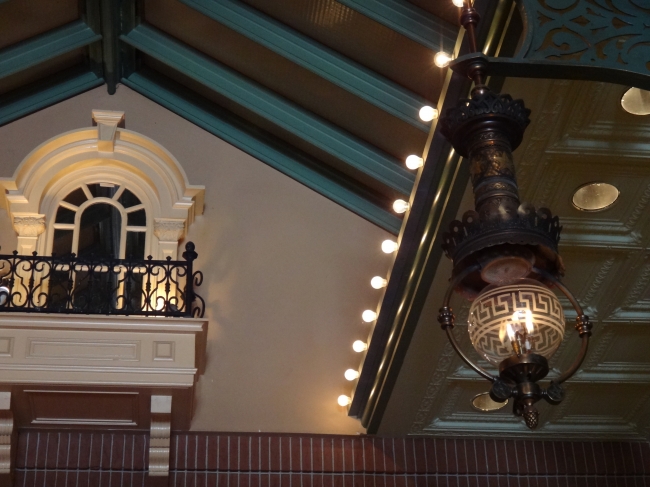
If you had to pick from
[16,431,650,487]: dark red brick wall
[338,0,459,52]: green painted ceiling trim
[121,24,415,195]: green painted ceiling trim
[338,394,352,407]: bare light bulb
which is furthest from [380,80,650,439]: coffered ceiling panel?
[121,24,415,195]: green painted ceiling trim

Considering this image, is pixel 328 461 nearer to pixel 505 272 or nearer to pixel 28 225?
pixel 28 225

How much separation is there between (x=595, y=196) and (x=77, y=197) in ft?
15.1

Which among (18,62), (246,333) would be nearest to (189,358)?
(246,333)

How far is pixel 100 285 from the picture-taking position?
269 inches

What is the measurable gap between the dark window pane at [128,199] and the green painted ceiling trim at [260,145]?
3.02ft

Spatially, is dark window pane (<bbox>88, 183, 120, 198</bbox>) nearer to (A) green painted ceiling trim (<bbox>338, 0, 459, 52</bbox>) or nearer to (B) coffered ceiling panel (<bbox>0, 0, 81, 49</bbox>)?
(B) coffered ceiling panel (<bbox>0, 0, 81, 49</bbox>)

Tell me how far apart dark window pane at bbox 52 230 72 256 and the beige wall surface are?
1.16 feet

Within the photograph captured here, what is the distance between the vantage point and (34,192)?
722 cm

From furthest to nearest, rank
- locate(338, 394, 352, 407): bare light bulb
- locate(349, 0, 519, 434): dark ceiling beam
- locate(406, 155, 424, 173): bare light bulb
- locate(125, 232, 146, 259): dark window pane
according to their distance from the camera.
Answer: locate(125, 232, 146, 259): dark window pane, locate(338, 394, 352, 407): bare light bulb, locate(406, 155, 424, 173): bare light bulb, locate(349, 0, 519, 434): dark ceiling beam

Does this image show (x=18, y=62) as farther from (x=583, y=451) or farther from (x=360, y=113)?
(x=583, y=451)

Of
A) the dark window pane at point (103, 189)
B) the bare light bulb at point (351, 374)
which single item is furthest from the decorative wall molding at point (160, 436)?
the dark window pane at point (103, 189)

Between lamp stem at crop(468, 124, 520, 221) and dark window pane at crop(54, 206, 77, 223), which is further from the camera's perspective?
dark window pane at crop(54, 206, 77, 223)

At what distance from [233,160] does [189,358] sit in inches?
90.1

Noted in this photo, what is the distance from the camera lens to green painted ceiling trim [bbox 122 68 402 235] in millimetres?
7578
